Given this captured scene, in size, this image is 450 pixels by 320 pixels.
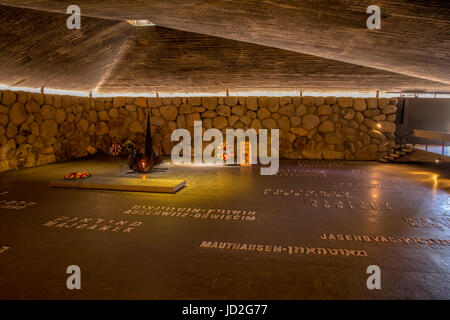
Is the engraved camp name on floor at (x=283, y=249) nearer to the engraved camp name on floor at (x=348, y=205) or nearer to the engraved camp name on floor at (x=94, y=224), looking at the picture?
the engraved camp name on floor at (x=94, y=224)

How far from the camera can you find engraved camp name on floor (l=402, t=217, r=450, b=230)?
4797 mm

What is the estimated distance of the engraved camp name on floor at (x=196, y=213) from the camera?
5.20 m

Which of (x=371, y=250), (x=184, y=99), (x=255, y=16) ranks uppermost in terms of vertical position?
(x=255, y=16)

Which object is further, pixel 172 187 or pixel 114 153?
pixel 114 153

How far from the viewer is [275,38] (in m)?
6.82

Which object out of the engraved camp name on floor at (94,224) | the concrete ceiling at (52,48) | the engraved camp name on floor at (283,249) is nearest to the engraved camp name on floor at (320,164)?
the concrete ceiling at (52,48)

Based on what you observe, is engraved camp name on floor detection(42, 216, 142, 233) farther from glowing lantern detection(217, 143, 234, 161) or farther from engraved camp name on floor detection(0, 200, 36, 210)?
glowing lantern detection(217, 143, 234, 161)

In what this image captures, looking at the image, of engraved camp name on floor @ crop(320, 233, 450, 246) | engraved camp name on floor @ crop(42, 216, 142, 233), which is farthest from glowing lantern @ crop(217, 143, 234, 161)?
engraved camp name on floor @ crop(320, 233, 450, 246)

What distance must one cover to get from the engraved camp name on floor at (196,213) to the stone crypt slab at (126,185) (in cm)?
118

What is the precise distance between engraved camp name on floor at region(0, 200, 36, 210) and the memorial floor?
0.03 meters

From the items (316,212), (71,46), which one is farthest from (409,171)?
(71,46)

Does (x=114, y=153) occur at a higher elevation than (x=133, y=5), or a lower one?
lower

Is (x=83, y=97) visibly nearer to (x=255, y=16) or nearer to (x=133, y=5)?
(x=133, y=5)
